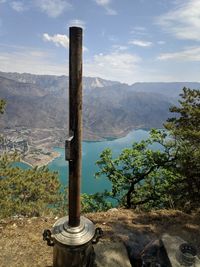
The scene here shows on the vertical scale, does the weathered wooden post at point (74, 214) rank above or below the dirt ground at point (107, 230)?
above

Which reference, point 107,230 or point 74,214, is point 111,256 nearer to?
point 74,214

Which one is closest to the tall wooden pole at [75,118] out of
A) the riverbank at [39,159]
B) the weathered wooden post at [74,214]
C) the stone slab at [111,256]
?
the weathered wooden post at [74,214]

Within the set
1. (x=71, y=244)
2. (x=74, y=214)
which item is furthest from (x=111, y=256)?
(x=74, y=214)

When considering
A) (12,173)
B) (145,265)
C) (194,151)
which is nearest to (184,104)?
(194,151)

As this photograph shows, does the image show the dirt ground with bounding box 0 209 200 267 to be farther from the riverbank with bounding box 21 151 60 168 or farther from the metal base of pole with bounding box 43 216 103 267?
the riverbank with bounding box 21 151 60 168

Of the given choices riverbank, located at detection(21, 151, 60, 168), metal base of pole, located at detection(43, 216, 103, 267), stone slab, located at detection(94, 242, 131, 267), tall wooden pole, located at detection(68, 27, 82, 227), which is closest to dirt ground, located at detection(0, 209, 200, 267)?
stone slab, located at detection(94, 242, 131, 267)

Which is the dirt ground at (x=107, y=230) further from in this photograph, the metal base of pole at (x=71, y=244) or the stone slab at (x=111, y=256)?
the metal base of pole at (x=71, y=244)

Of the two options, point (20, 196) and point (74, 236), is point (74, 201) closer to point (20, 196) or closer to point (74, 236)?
point (74, 236)
